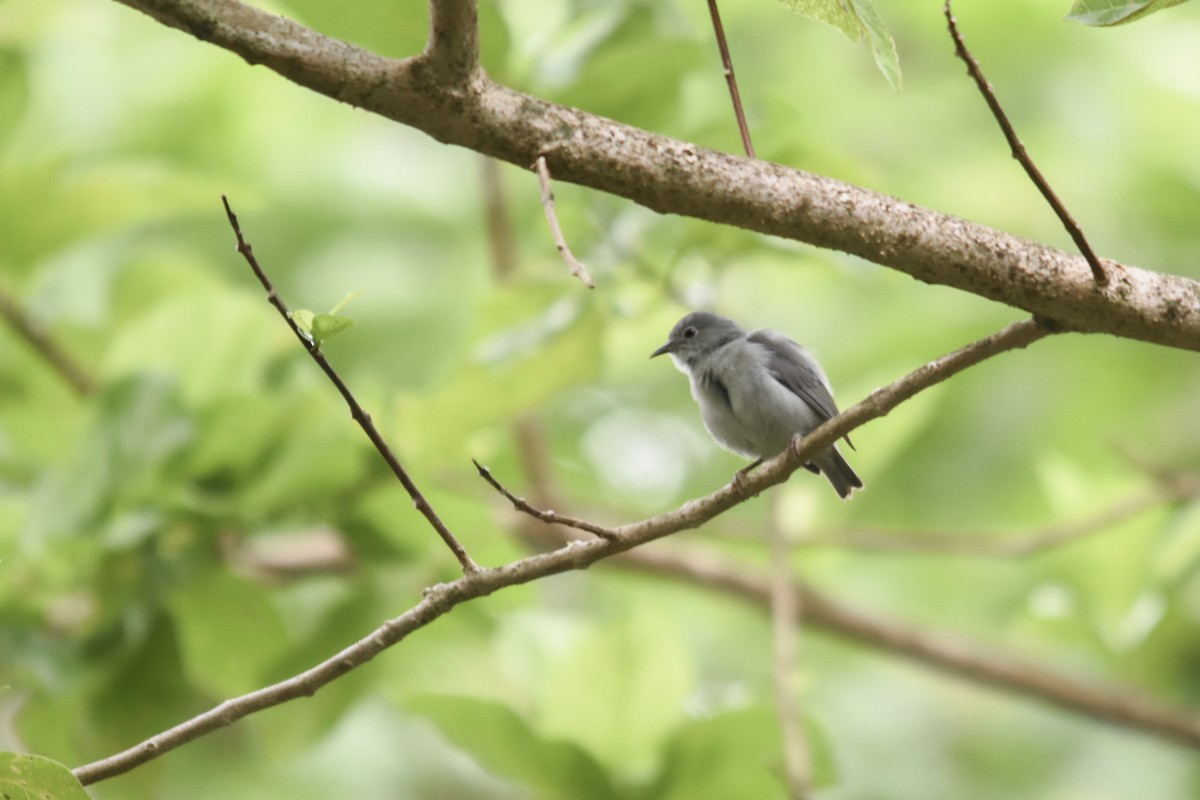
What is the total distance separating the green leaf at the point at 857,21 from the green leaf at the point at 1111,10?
219 millimetres

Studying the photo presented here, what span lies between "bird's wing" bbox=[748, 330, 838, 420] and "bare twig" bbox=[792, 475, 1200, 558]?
0.88 meters

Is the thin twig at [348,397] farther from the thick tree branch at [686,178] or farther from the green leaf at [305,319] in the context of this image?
the thick tree branch at [686,178]

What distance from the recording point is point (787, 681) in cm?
309

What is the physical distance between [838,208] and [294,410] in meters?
1.89

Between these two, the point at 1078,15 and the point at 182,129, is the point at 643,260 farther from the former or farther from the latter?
the point at 182,129

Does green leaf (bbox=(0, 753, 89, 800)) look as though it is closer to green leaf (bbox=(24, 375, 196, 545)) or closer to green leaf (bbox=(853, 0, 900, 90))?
green leaf (bbox=(853, 0, 900, 90))

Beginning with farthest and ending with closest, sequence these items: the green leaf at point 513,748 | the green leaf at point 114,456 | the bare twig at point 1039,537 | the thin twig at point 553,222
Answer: the bare twig at point 1039,537, the green leaf at point 114,456, the green leaf at point 513,748, the thin twig at point 553,222

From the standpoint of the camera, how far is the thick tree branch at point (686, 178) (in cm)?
166

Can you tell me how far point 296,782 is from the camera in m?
5.02

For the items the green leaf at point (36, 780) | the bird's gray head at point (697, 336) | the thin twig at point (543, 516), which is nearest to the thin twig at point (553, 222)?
the thin twig at point (543, 516)

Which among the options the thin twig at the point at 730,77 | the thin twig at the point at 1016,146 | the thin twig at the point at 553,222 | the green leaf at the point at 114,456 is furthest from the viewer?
the green leaf at the point at 114,456

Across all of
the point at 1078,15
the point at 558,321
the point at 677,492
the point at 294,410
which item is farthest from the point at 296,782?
the point at 1078,15

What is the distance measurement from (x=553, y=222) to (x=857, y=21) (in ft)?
1.54

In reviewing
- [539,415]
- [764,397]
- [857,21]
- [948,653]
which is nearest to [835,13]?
[857,21]
